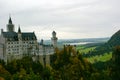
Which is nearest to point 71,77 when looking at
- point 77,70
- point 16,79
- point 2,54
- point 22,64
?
point 77,70

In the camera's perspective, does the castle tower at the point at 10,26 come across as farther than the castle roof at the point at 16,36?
Yes

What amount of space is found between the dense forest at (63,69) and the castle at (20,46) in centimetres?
783

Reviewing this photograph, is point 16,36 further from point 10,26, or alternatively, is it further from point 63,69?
point 63,69

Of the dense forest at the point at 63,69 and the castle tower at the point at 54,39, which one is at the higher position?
the castle tower at the point at 54,39

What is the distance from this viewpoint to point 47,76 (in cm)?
11631

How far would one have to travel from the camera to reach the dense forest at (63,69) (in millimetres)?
106188

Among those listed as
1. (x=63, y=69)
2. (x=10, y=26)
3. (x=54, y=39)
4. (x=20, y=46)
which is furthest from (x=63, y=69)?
(x=54, y=39)

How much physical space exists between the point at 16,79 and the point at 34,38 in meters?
61.2

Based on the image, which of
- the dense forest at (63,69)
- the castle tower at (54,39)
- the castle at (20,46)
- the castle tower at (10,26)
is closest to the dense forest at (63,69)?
the dense forest at (63,69)

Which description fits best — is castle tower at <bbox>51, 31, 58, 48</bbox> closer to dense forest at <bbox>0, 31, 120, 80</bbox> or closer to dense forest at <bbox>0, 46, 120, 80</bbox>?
dense forest at <bbox>0, 31, 120, 80</bbox>

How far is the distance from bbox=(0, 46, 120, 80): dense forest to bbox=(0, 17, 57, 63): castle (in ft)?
25.7

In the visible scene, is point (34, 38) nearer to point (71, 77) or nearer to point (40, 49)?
point (40, 49)

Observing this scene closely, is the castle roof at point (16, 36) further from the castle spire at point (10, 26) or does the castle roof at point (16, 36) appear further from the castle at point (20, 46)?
the castle spire at point (10, 26)

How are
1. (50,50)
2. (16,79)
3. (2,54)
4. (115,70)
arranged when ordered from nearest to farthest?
1. (16,79)
2. (115,70)
3. (2,54)
4. (50,50)
